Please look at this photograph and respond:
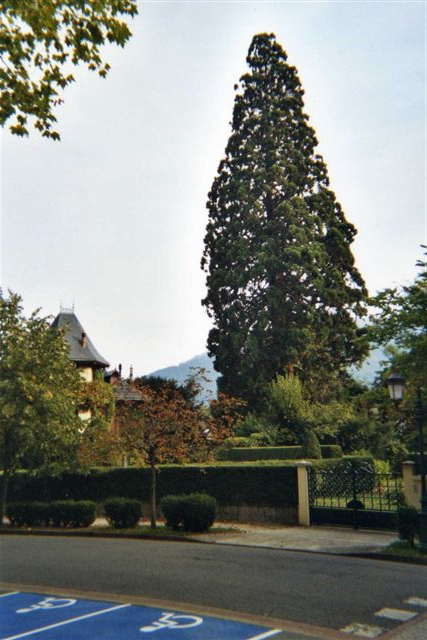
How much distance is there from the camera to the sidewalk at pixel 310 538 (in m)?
16.8

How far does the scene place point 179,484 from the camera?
2489cm

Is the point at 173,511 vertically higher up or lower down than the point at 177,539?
higher up

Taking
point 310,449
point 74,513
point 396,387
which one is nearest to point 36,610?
point 396,387

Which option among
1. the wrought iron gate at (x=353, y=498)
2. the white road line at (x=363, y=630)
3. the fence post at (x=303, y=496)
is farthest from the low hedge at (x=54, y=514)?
the white road line at (x=363, y=630)

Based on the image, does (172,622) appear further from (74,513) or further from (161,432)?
(74,513)

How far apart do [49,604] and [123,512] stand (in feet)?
35.1

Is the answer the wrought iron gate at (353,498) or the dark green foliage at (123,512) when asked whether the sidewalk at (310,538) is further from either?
the dark green foliage at (123,512)

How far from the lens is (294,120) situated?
4694 centimetres

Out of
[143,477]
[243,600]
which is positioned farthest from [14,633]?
[143,477]

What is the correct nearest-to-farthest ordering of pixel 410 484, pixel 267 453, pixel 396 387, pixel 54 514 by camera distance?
pixel 396 387 < pixel 410 484 < pixel 54 514 < pixel 267 453

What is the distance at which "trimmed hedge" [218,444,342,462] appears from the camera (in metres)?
34.1

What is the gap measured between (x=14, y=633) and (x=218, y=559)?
6730 millimetres

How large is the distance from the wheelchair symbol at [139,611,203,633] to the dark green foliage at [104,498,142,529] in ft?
38.8

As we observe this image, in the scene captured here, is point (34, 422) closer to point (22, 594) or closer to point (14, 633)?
point (22, 594)
